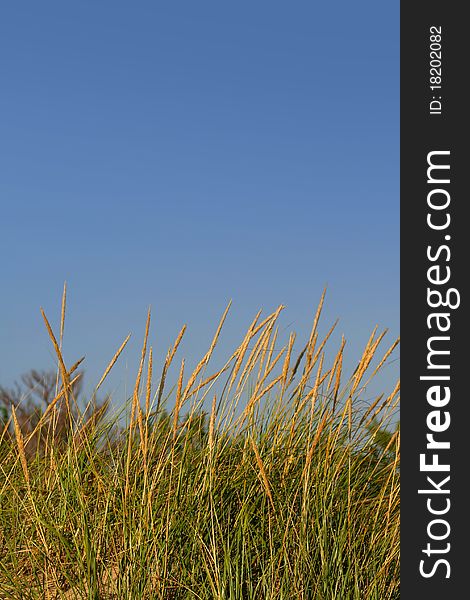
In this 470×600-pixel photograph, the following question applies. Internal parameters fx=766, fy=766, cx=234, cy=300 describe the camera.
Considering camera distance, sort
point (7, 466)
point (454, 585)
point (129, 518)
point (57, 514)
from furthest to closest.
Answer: point (7, 466) → point (57, 514) → point (129, 518) → point (454, 585)

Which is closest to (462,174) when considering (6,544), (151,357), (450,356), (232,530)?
(450,356)

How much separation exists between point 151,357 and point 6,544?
131 cm

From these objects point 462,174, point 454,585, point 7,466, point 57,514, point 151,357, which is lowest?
point 454,585

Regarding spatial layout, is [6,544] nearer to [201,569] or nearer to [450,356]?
[201,569]

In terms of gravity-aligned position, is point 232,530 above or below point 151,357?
below

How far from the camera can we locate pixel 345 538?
3271 mm

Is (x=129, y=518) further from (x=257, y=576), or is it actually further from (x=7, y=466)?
(x=7, y=466)

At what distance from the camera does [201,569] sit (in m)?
3.24

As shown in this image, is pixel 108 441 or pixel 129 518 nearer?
pixel 129 518

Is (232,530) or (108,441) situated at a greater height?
(108,441)

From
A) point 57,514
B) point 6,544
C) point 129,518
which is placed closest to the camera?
point 129,518

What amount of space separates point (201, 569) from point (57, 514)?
0.77m

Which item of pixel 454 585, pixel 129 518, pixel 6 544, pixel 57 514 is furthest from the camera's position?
pixel 6 544

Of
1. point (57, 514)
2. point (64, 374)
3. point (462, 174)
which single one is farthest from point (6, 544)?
point (462, 174)
